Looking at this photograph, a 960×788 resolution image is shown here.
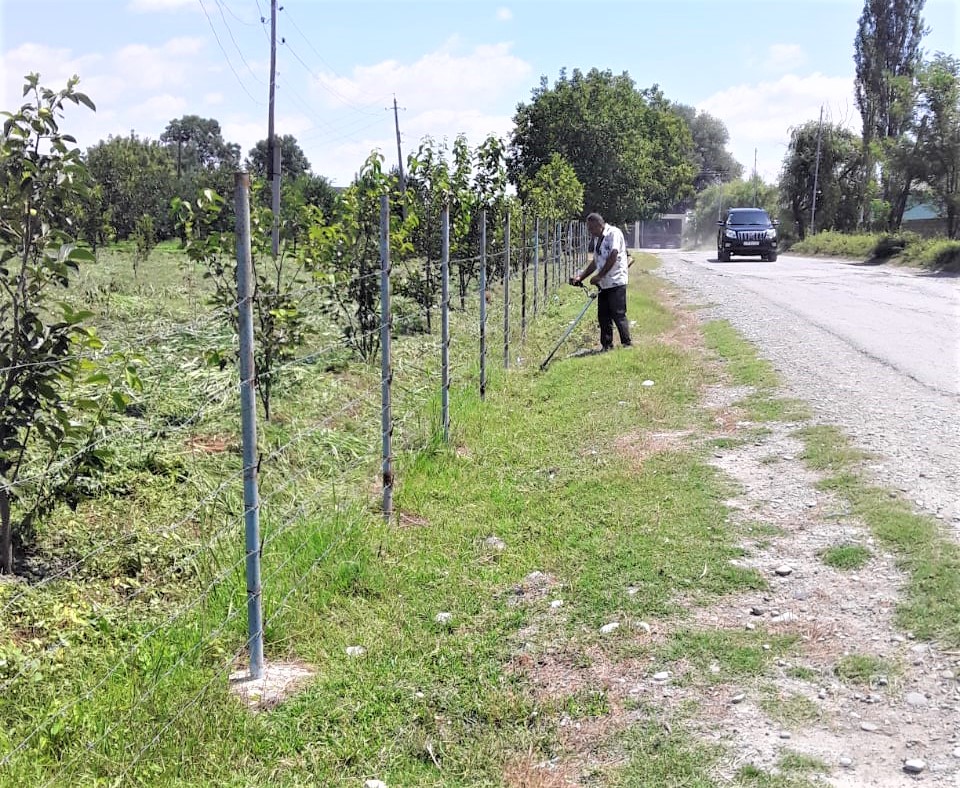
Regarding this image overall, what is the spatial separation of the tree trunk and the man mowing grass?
7070mm

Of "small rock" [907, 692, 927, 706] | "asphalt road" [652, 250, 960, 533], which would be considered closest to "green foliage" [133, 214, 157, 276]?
"asphalt road" [652, 250, 960, 533]

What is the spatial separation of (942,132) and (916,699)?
29.2 m

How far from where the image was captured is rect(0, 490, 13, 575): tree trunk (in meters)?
3.87

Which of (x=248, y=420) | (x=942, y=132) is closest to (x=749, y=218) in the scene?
(x=942, y=132)

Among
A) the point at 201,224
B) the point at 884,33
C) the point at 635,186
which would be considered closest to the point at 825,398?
the point at 201,224

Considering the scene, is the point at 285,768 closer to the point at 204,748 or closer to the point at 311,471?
the point at 204,748

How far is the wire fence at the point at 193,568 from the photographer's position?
286cm

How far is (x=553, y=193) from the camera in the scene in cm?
2128

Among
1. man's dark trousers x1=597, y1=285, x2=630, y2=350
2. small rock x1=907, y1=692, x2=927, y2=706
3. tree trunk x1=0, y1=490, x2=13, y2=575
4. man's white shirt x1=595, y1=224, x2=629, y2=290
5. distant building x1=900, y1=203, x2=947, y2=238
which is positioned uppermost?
distant building x1=900, y1=203, x2=947, y2=238

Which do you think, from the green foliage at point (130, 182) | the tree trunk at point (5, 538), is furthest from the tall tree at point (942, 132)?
the green foliage at point (130, 182)

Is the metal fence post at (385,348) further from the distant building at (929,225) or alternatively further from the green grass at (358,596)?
the distant building at (929,225)

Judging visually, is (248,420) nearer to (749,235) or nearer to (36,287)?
(36,287)

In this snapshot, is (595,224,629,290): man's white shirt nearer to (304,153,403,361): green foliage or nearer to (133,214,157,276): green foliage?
(304,153,403,361): green foliage

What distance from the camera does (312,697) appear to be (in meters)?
3.20
